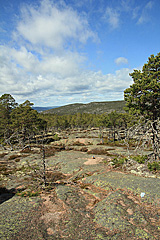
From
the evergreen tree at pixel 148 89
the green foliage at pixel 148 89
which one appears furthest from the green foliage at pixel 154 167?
the green foliage at pixel 148 89

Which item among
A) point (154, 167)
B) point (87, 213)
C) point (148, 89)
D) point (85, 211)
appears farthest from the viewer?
point (148, 89)

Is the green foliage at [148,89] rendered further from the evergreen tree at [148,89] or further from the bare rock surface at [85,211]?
the bare rock surface at [85,211]

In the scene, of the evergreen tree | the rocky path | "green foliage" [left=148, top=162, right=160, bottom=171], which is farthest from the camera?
the evergreen tree

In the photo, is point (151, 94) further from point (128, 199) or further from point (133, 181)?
point (128, 199)

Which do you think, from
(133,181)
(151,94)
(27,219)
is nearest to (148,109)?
(151,94)

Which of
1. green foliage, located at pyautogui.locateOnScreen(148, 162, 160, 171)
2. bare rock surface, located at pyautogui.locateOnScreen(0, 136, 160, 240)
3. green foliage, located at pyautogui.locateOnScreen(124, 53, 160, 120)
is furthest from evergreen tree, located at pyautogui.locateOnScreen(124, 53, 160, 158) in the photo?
bare rock surface, located at pyautogui.locateOnScreen(0, 136, 160, 240)

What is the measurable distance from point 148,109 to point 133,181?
8959 mm

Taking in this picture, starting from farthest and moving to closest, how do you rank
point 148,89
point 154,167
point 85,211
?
point 148,89
point 154,167
point 85,211

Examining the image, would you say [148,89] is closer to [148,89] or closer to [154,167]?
[148,89]

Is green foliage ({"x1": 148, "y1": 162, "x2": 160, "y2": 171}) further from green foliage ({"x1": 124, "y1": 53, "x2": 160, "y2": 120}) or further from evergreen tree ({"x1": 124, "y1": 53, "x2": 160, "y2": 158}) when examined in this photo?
green foliage ({"x1": 124, "y1": 53, "x2": 160, "y2": 120})

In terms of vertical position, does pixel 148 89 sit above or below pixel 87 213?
above

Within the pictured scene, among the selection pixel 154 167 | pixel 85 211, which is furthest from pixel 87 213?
pixel 154 167

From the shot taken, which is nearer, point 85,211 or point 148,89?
point 85,211

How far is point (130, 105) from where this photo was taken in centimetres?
1641
